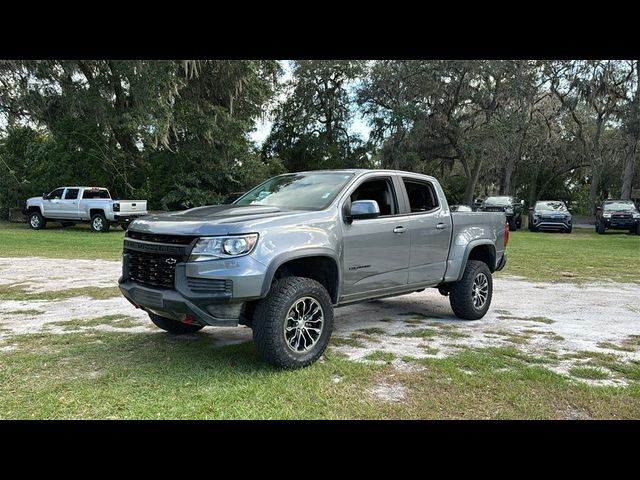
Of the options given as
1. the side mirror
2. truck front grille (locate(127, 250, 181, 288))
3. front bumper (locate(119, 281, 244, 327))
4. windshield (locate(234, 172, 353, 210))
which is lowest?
front bumper (locate(119, 281, 244, 327))

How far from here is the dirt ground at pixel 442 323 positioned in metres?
5.21

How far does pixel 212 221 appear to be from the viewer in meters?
4.29

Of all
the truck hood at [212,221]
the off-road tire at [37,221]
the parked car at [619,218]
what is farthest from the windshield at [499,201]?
the truck hood at [212,221]

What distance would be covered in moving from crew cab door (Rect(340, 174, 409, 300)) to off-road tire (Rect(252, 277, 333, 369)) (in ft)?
2.15

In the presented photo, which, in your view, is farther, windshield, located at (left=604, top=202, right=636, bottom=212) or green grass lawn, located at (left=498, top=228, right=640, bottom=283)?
windshield, located at (left=604, top=202, right=636, bottom=212)

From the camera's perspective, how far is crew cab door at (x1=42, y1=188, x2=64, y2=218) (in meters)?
21.5

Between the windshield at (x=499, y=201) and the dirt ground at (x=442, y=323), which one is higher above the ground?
the windshield at (x=499, y=201)

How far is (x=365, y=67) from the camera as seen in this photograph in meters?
32.5

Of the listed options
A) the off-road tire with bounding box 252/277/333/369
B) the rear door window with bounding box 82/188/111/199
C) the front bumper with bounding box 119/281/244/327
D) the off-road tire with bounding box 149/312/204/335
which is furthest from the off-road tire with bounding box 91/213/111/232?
the off-road tire with bounding box 252/277/333/369

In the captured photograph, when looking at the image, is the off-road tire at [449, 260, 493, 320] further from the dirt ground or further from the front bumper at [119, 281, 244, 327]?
the front bumper at [119, 281, 244, 327]

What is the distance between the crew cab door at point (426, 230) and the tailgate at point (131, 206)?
53.5ft

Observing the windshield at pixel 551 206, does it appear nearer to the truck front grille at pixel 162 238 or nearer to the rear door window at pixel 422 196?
the rear door window at pixel 422 196

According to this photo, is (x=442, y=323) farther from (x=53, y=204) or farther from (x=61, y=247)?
(x=53, y=204)
